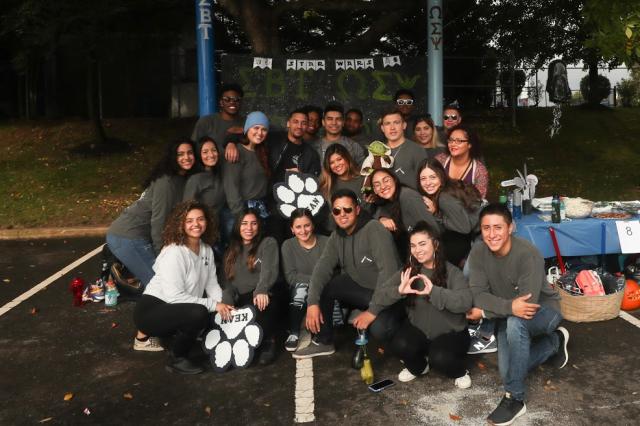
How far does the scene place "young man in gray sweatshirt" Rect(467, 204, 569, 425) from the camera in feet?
12.6

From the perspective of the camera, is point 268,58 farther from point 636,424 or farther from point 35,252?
point 636,424

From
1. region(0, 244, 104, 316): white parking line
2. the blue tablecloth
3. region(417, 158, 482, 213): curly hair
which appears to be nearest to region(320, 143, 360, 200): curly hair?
region(417, 158, 482, 213): curly hair

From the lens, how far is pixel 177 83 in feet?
65.7

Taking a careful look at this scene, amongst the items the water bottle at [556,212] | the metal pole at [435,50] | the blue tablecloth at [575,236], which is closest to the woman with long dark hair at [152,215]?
the blue tablecloth at [575,236]

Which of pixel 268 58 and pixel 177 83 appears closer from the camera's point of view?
pixel 268 58

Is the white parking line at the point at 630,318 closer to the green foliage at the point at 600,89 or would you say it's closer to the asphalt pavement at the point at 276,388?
the asphalt pavement at the point at 276,388

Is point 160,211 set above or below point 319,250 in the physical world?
above

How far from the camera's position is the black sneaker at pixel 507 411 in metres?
3.71

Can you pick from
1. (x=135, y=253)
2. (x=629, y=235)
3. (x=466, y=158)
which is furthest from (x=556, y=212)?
(x=135, y=253)

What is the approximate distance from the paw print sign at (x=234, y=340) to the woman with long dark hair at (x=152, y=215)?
96 centimetres

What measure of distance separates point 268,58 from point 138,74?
37.3 feet

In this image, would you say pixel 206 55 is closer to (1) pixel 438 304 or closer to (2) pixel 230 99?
(2) pixel 230 99

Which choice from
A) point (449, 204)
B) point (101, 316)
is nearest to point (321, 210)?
point (449, 204)

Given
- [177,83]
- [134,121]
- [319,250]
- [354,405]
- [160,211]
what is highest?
[177,83]
